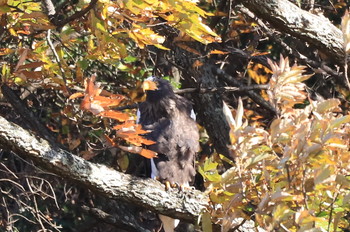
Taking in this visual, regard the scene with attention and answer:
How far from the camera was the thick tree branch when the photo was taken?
291 centimetres

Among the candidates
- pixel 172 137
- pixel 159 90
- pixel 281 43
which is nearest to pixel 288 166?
pixel 172 137

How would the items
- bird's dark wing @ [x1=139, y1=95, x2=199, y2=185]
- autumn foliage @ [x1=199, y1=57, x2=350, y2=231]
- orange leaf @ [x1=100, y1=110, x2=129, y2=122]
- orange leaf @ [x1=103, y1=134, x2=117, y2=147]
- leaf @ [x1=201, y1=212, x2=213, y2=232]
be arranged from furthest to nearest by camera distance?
bird's dark wing @ [x1=139, y1=95, x2=199, y2=185] → orange leaf @ [x1=103, y1=134, x2=117, y2=147] → orange leaf @ [x1=100, y1=110, x2=129, y2=122] → leaf @ [x1=201, y1=212, x2=213, y2=232] → autumn foliage @ [x1=199, y1=57, x2=350, y2=231]

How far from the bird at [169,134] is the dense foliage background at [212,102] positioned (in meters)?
0.15

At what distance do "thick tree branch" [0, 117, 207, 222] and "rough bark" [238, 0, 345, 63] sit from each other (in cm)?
84

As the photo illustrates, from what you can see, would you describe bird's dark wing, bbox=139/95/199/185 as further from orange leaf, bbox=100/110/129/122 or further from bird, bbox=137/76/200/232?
orange leaf, bbox=100/110/129/122

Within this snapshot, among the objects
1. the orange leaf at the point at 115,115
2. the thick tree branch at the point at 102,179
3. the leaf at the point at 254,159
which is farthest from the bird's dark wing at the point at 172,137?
the leaf at the point at 254,159

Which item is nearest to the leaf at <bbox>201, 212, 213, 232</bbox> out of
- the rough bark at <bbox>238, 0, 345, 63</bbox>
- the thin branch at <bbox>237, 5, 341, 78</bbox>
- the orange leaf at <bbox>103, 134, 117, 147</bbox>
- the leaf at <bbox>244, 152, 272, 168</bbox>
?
the leaf at <bbox>244, 152, 272, 168</bbox>

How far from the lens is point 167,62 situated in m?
4.76

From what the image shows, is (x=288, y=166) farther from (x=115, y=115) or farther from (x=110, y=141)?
(x=110, y=141)

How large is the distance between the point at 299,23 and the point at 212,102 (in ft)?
5.06

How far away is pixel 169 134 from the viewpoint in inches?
169

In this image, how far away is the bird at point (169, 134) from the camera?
14.1 feet

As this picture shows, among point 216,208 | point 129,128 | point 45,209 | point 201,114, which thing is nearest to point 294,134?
point 216,208

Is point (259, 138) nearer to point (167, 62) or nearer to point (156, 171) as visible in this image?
point (156, 171)
